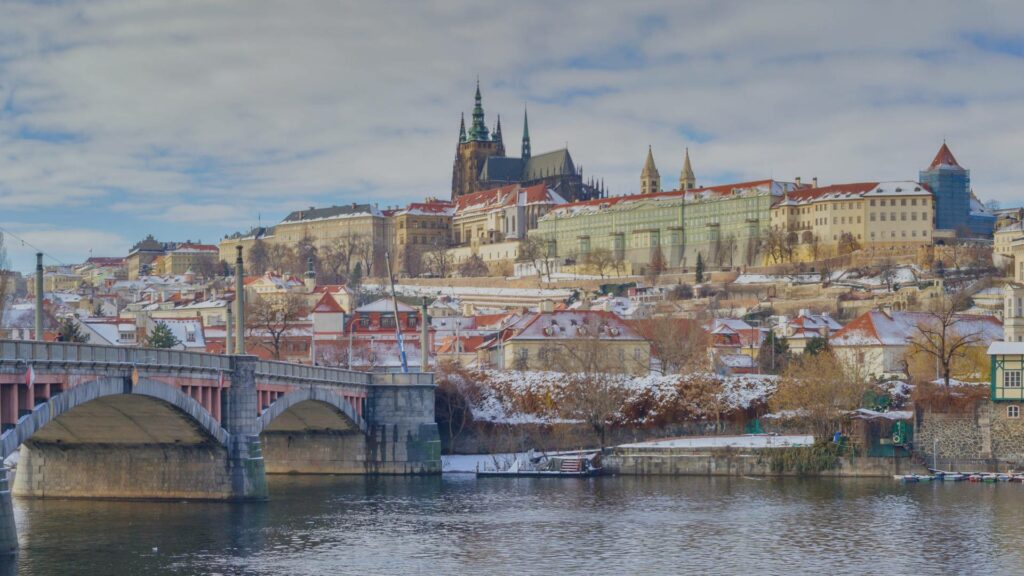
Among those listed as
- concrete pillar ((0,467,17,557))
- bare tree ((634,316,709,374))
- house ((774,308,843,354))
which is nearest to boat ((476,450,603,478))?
bare tree ((634,316,709,374))

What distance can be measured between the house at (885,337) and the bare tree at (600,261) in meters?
90.1

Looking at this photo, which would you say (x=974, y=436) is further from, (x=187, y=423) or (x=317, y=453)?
(x=187, y=423)

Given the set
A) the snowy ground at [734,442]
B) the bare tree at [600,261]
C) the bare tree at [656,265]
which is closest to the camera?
the snowy ground at [734,442]

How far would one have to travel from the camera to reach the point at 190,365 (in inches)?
1868

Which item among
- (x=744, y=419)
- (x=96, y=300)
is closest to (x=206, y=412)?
(x=744, y=419)

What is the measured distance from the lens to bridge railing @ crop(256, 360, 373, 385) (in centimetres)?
5312

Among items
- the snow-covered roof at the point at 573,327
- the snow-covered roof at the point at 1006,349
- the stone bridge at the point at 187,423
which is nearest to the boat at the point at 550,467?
the stone bridge at the point at 187,423

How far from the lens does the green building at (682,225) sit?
175750 millimetres

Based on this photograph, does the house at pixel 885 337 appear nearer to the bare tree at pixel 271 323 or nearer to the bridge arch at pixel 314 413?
the bridge arch at pixel 314 413

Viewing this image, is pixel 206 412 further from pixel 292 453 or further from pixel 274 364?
pixel 292 453

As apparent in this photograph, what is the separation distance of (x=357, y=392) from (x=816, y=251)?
358 feet

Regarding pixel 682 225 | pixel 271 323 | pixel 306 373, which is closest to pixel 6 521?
pixel 306 373

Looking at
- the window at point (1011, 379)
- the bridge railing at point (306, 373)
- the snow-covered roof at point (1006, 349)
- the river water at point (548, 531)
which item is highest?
the snow-covered roof at point (1006, 349)

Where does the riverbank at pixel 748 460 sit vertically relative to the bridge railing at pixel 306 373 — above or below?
below
